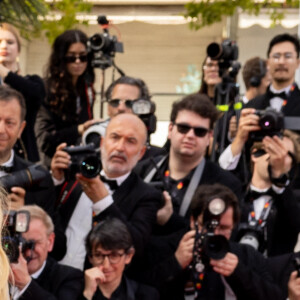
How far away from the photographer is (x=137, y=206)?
17.7 ft

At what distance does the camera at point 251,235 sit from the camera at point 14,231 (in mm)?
1478

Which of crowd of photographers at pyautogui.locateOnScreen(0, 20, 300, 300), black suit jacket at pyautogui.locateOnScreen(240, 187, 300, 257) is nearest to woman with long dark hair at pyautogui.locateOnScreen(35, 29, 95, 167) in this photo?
crowd of photographers at pyautogui.locateOnScreen(0, 20, 300, 300)

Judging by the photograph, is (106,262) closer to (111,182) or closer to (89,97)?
(111,182)

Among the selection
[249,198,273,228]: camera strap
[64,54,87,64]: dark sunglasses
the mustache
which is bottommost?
[249,198,273,228]: camera strap

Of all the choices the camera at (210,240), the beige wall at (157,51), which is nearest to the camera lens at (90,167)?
the camera at (210,240)

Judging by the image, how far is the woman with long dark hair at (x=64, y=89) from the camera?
22.2 feet

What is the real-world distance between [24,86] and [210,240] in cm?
190

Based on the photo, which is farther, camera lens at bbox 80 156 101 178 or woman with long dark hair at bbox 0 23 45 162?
woman with long dark hair at bbox 0 23 45 162

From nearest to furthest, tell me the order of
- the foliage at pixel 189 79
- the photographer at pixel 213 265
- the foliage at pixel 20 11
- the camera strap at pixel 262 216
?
the foliage at pixel 20 11 → the photographer at pixel 213 265 → the camera strap at pixel 262 216 → the foliage at pixel 189 79

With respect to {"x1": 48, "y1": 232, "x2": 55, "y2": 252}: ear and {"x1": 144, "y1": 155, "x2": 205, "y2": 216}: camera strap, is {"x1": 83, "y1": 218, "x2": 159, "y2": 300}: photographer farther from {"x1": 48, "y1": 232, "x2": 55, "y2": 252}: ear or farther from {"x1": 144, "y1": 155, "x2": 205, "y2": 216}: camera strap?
{"x1": 144, "y1": 155, "x2": 205, "y2": 216}: camera strap

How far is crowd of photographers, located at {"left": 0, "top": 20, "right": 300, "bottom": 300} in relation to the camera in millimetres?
5059

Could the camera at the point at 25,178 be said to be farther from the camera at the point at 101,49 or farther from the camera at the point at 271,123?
the camera at the point at 101,49

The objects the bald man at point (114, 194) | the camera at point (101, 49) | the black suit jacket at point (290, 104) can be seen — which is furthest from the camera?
the camera at point (101, 49)

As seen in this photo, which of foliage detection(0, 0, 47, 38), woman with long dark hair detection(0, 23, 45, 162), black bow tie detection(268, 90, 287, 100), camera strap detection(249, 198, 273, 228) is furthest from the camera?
black bow tie detection(268, 90, 287, 100)
